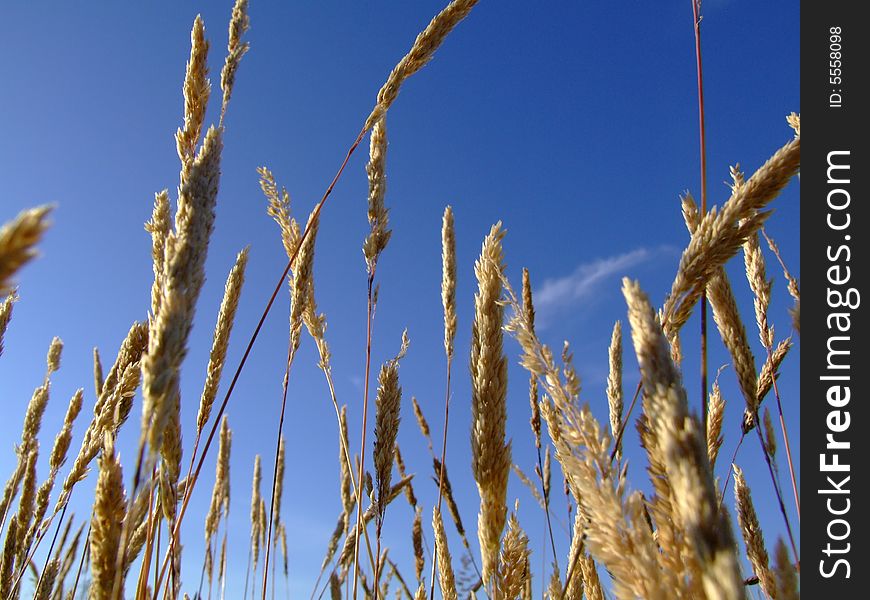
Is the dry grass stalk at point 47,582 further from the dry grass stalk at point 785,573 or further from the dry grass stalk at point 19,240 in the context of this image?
the dry grass stalk at point 785,573

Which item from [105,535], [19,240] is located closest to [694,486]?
[19,240]

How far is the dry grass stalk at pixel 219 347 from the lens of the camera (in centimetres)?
199

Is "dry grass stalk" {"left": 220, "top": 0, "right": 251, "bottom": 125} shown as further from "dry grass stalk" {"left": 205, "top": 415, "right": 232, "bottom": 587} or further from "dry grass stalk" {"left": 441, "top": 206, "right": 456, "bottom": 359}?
"dry grass stalk" {"left": 205, "top": 415, "right": 232, "bottom": 587}

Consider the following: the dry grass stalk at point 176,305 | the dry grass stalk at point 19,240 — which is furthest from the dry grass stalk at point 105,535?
the dry grass stalk at point 19,240

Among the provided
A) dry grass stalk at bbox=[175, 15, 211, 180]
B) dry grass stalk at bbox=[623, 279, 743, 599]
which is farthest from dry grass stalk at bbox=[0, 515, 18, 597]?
dry grass stalk at bbox=[623, 279, 743, 599]

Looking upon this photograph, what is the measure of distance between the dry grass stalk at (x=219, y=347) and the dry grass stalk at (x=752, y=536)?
1937mm

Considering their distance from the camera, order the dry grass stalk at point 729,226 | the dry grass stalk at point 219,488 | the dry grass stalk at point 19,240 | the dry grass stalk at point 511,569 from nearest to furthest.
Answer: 1. the dry grass stalk at point 19,240
2. the dry grass stalk at point 729,226
3. the dry grass stalk at point 511,569
4. the dry grass stalk at point 219,488

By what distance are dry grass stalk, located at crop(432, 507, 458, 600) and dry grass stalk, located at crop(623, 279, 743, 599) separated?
1.54 metres

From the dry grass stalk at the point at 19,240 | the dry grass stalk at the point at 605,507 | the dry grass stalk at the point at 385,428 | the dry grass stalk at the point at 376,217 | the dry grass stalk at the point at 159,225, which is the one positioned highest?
the dry grass stalk at the point at 376,217
